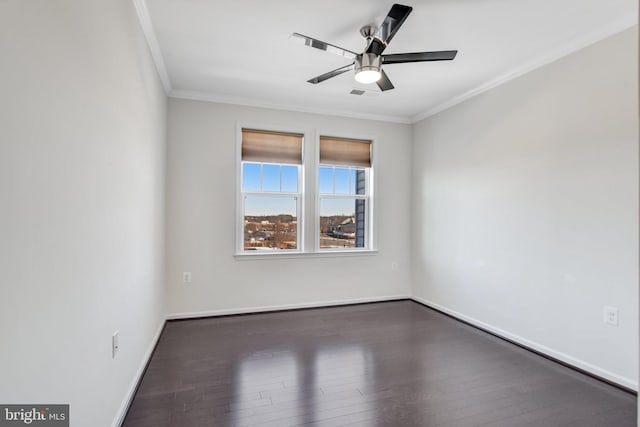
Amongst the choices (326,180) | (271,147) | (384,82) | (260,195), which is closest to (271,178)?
(260,195)

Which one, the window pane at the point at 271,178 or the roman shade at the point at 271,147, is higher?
the roman shade at the point at 271,147

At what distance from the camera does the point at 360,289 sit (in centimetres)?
462

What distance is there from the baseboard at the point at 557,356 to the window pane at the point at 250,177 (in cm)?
304

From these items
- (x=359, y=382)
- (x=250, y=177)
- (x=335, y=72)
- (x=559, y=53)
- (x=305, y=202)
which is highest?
(x=559, y=53)

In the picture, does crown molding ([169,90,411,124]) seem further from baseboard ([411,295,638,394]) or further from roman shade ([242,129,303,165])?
baseboard ([411,295,638,394])

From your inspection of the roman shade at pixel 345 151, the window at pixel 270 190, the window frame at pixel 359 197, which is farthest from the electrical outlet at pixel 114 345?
the roman shade at pixel 345 151

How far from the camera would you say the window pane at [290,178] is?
4359mm

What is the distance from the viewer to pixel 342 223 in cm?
469

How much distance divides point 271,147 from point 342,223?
1.49m

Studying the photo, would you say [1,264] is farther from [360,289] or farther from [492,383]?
[360,289]

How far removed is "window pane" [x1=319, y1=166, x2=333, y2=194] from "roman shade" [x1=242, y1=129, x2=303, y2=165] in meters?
0.37

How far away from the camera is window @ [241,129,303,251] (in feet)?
13.7

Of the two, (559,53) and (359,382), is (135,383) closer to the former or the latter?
(359,382)

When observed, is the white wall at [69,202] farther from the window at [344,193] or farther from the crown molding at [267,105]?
the window at [344,193]
